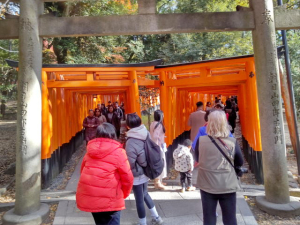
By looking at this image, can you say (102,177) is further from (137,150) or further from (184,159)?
(184,159)

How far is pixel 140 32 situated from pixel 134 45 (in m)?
11.7

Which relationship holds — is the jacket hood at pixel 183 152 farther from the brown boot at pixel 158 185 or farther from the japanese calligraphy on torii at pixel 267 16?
the japanese calligraphy on torii at pixel 267 16

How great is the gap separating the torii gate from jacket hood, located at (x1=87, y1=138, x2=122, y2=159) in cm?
178

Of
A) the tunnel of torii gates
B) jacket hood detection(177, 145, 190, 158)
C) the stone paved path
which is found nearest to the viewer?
the stone paved path

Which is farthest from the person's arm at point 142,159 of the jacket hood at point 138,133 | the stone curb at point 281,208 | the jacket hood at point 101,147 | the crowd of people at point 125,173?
the stone curb at point 281,208

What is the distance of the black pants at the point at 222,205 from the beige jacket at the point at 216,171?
0.28 feet

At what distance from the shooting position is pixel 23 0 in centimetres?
368

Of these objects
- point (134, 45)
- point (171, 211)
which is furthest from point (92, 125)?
point (134, 45)

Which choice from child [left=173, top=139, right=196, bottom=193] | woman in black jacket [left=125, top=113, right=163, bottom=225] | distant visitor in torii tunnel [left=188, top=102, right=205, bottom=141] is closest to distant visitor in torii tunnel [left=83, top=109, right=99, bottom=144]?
distant visitor in torii tunnel [left=188, top=102, right=205, bottom=141]

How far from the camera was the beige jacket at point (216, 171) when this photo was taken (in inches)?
A: 90.4

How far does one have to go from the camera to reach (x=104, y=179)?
87.4 inches

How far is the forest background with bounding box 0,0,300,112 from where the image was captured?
11.1 m

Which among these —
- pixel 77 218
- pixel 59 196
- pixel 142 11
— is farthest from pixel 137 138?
pixel 59 196

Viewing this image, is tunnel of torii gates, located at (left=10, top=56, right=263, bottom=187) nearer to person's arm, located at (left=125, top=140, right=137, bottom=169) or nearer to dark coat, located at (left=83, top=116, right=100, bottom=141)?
dark coat, located at (left=83, top=116, right=100, bottom=141)
